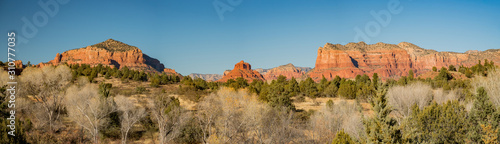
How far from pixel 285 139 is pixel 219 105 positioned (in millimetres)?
9512

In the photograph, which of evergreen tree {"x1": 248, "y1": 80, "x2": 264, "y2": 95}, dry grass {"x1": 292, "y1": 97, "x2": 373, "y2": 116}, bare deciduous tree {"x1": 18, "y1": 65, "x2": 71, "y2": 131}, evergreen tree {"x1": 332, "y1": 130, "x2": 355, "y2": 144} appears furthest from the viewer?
evergreen tree {"x1": 248, "y1": 80, "x2": 264, "y2": 95}

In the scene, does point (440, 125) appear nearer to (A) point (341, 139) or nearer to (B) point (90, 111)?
(A) point (341, 139)

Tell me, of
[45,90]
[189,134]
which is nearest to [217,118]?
[189,134]

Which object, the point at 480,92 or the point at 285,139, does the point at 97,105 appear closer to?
the point at 285,139

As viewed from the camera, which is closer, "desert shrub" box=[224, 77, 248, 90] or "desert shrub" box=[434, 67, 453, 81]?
"desert shrub" box=[434, 67, 453, 81]

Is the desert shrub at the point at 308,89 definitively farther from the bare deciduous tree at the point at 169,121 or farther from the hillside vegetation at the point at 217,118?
the bare deciduous tree at the point at 169,121

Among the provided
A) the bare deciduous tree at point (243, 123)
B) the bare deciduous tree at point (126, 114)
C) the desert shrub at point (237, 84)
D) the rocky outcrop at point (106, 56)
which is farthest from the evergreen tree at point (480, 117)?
the rocky outcrop at point (106, 56)

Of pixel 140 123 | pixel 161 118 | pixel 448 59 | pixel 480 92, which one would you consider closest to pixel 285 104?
pixel 161 118

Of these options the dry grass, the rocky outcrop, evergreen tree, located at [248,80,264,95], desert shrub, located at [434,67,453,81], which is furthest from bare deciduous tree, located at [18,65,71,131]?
the rocky outcrop

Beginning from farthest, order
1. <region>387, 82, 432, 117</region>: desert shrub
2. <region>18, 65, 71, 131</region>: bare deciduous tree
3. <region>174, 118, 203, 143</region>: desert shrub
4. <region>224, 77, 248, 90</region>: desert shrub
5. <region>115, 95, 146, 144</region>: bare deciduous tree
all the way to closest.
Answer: <region>224, 77, 248, 90</region>: desert shrub < <region>387, 82, 432, 117</region>: desert shrub < <region>18, 65, 71, 131</region>: bare deciduous tree < <region>174, 118, 203, 143</region>: desert shrub < <region>115, 95, 146, 144</region>: bare deciduous tree

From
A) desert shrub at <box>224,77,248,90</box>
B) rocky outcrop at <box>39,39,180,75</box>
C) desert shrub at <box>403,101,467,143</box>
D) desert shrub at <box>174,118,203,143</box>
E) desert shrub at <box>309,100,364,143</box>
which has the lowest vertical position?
desert shrub at <box>174,118,203,143</box>

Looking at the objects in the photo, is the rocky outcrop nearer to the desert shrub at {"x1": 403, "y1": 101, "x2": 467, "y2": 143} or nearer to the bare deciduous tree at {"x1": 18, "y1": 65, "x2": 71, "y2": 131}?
the bare deciduous tree at {"x1": 18, "y1": 65, "x2": 71, "y2": 131}

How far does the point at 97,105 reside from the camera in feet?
112

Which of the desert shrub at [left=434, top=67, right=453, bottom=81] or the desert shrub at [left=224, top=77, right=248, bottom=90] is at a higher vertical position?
the desert shrub at [left=434, top=67, right=453, bottom=81]
